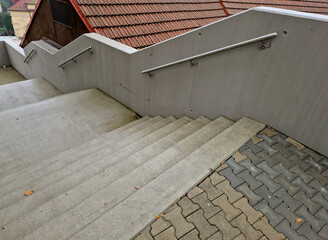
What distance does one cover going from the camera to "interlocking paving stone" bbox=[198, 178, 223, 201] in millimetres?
2051

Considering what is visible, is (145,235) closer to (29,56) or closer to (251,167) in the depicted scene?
(251,167)

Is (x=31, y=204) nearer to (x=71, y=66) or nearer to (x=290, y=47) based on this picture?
(x=290, y=47)

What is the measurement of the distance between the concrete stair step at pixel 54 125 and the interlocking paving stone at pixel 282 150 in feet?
11.2

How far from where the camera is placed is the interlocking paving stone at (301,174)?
2.31 metres

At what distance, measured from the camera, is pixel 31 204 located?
2.17m

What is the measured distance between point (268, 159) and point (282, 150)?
283 millimetres

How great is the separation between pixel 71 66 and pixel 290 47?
6.84 metres

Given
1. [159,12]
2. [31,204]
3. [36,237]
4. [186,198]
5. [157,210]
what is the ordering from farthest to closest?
[159,12] → [31,204] → [186,198] → [157,210] → [36,237]

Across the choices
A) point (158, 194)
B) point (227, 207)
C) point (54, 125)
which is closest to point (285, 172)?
point (227, 207)

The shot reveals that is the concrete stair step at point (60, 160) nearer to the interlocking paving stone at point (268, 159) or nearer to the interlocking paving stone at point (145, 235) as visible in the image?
the interlocking paving stone at point (145, 235)

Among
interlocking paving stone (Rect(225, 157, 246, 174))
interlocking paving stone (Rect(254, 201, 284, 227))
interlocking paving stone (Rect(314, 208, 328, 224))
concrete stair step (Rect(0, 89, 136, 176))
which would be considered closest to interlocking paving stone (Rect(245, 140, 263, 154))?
interlocking paving stone (Rect(225, 157, 246, 174))

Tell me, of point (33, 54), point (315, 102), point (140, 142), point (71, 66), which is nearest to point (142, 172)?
point (140, 142)

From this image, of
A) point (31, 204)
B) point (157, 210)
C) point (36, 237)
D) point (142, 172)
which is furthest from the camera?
point (142, 172)

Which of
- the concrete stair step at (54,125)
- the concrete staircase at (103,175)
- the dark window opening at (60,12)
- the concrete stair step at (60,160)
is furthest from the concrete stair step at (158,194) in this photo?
the dark window opening at (60,12)
